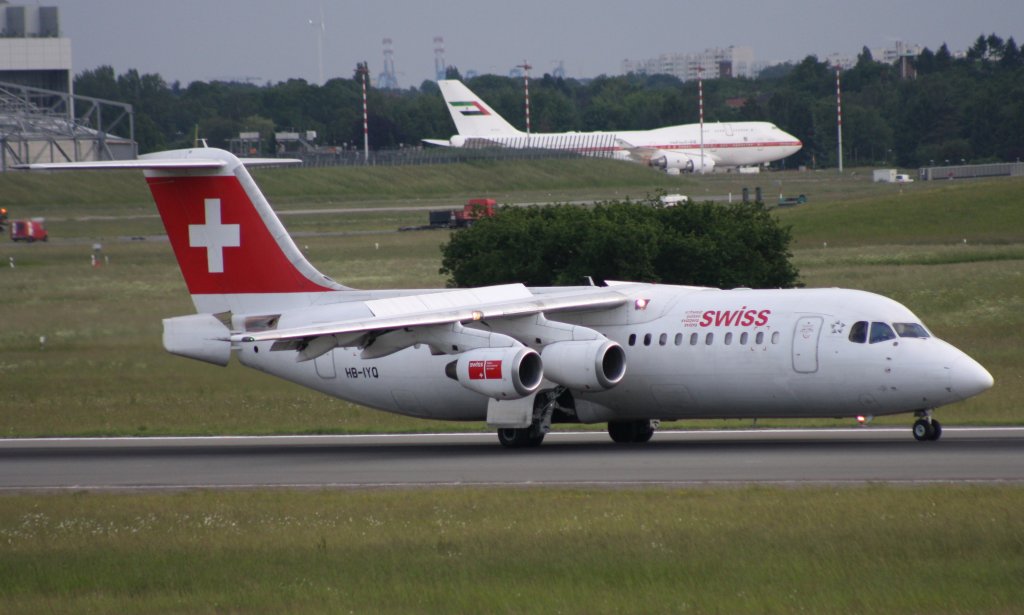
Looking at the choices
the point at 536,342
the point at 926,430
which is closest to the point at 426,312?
the point at 536,342

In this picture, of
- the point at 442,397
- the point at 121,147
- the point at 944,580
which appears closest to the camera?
the point at 944,580

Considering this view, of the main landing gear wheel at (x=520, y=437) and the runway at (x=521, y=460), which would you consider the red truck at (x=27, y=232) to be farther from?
the main landing gear wheel at (x=520, y=437)

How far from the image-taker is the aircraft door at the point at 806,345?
24.1 m

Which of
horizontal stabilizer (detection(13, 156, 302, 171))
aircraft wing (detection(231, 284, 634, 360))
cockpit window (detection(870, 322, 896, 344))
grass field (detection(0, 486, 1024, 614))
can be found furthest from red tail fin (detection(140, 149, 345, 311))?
cockpit window (detection(870, 322, 896, 344))

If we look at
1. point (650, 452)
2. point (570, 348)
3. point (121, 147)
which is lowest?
point (650, 452)

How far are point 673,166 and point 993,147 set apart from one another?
115ft

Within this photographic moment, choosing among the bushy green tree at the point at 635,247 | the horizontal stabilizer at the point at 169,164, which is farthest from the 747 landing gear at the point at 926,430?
the bushy green tree at the point at 635,247

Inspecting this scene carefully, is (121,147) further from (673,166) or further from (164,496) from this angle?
(164,496)

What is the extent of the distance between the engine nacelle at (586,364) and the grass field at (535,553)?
5.40 metres

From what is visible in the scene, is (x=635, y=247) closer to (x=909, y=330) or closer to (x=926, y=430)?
(x=909, y=330)

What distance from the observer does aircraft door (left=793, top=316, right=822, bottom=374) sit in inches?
948

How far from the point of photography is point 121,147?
397ft

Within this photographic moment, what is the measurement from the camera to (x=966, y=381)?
22828mm

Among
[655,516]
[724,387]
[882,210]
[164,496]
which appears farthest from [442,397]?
[882,210]
